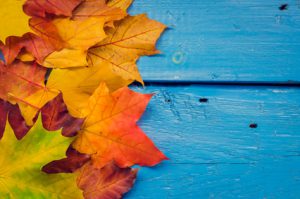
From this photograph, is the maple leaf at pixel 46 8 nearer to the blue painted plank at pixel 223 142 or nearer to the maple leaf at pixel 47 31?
the maple leaf at pixel 47 31

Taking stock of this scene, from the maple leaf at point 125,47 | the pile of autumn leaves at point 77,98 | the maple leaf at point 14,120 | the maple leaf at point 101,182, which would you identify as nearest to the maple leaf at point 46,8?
the pile of autumn leaves at point 77,98

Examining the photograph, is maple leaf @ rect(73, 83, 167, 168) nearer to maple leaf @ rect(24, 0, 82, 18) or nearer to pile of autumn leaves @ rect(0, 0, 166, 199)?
pile of autumn leaves @ rect(0, 0, 166, 199)

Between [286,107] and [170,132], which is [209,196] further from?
[286,107]

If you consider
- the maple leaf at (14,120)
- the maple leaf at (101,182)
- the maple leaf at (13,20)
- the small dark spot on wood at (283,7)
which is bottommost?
the maple leaf at (101,182)

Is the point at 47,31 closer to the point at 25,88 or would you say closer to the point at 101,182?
the point at 25,88

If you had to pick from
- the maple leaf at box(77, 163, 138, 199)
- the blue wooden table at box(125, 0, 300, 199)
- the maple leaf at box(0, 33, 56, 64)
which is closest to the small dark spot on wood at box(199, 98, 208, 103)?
the blue wooden table at box(125, 0, 300, 199)
